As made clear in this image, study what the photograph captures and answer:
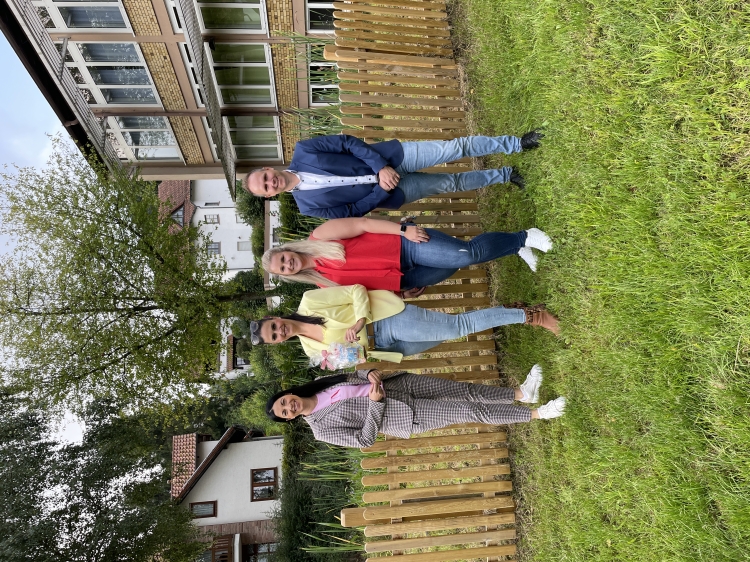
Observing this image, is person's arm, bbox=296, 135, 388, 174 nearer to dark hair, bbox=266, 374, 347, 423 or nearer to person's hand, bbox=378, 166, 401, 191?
Answer: person's hand, bbox=378, 166, 401, 191

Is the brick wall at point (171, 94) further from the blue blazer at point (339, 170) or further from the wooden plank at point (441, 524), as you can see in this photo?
the wooden plank at point (441, 524)

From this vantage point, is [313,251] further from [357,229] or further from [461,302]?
[461,302]

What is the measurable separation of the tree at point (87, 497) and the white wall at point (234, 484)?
5570mm

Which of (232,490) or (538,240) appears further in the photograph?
(232,490)

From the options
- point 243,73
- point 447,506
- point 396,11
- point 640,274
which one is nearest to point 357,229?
point 640,274

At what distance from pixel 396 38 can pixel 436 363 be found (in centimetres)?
440

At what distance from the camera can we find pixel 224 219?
92.9 feet

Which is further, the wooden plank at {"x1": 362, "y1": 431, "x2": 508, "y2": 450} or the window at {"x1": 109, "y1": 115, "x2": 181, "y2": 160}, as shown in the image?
the window at {"x1": 109, "y1": 115, "x2": 181, "y2": 160}

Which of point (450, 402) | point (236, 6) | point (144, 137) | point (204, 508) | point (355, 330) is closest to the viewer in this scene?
point (355, 330)

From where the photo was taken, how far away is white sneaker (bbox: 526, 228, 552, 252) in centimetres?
383

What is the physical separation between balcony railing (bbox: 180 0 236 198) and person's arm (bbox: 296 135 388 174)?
822 centimetres

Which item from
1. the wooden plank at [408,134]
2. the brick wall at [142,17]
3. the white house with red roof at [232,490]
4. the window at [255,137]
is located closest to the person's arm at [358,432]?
the wooden plank at [408,134]

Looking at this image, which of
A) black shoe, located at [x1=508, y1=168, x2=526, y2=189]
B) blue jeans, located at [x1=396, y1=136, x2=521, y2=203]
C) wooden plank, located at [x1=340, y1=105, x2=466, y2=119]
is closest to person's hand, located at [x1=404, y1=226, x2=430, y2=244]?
blue jeans, located at [x1=396, y1=136, x2=521, y2=203]

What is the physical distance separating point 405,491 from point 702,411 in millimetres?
2712
